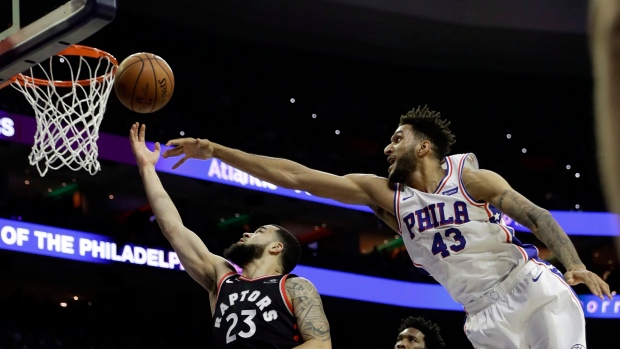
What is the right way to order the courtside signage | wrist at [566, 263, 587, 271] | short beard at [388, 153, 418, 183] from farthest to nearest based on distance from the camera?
the courtside signage → short beard at [388, 153, 418, 183] → wrist at [566, 263, 587, 271]

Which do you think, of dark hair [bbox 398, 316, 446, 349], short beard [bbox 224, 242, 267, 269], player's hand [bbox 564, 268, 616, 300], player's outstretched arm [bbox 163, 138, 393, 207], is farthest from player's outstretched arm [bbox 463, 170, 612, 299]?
dark hair [bbox 398, 316, 446, 349]

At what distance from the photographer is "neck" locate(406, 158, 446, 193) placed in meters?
4.35

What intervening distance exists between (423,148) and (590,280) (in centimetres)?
131

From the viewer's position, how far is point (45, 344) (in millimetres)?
11609

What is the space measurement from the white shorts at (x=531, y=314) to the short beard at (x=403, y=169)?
736 millimetres

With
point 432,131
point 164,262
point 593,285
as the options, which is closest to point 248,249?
point 432,131

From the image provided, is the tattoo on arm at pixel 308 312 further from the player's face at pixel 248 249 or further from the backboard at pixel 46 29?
the backboard at pixel 46 29

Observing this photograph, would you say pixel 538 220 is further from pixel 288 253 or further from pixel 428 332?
pixel 428 332

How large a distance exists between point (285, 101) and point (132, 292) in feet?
18.0

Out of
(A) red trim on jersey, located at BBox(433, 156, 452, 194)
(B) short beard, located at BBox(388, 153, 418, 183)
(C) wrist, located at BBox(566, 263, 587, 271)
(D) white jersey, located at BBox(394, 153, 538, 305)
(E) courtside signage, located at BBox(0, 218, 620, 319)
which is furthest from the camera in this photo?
(E) courtside signage, located at BBox(0, 218, 620, 319)

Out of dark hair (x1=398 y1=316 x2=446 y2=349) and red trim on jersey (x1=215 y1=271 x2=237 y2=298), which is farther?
dark hair (x1=398 y1=316 x2=446 y2=349)

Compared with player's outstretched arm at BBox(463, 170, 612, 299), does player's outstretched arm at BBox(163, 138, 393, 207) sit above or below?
above

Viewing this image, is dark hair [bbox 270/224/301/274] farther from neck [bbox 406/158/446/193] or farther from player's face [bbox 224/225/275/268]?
neck [bbox 406/158/446/193]

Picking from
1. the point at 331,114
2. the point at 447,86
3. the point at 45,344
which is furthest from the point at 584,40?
the point at 45,344
